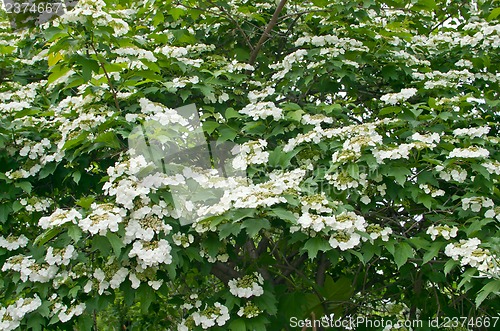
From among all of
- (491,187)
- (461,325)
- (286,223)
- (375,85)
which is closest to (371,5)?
(375,85)

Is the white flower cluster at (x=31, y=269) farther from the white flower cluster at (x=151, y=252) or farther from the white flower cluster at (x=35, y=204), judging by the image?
the white flower cluster at (x=151, y=252)

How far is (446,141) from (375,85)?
0.99m

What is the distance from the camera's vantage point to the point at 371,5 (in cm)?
313

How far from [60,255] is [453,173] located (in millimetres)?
1667

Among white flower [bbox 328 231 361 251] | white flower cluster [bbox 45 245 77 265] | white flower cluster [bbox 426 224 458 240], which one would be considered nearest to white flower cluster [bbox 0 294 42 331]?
white flower cluster [bbox 45 245 77 265]

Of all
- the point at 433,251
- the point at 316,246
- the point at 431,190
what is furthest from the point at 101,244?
the point at 431,190

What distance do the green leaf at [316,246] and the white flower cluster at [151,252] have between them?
0.51 metres

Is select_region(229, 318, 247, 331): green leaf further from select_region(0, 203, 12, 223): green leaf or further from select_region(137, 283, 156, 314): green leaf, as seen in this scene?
select_region(0, 203, 12, 223): green leaf

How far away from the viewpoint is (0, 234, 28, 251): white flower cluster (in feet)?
8.50

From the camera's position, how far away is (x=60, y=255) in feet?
7.48

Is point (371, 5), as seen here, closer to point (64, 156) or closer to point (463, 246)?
point (463, 246)

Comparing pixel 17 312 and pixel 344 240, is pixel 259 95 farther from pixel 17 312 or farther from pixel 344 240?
pixel 17 312

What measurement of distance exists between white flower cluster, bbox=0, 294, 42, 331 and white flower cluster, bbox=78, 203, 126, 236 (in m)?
0.53

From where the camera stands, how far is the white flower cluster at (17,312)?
91.4 inches
